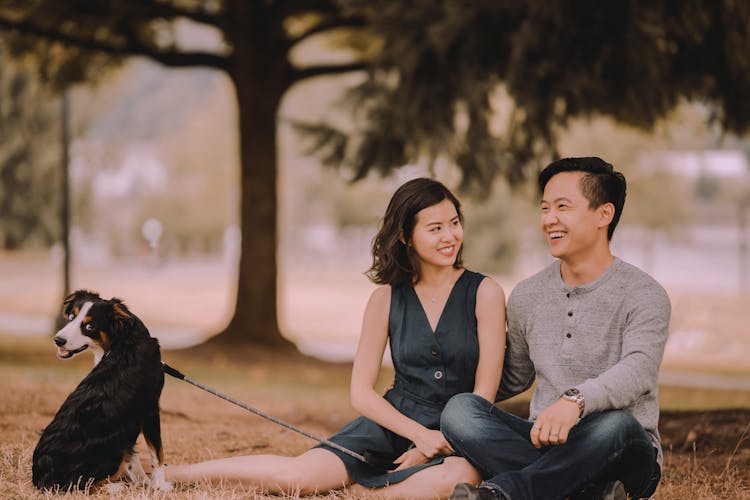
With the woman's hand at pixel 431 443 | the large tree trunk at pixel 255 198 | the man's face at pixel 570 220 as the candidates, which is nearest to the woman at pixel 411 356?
the woman's hand at pixel 431 443

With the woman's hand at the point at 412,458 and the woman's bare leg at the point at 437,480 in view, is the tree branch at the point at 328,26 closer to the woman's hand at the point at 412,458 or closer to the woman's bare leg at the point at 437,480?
the woman's hand at the point at 412,458

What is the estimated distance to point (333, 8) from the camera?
13383mm

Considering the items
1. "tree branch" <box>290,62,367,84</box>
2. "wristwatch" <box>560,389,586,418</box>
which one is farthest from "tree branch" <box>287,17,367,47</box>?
"wristwatch" <box>560,389,586,418</box>

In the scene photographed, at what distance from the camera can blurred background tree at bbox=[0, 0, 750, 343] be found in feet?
28.4

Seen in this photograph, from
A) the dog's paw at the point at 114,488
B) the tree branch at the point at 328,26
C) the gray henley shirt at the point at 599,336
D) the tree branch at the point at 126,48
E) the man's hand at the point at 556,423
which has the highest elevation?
the tree branch at the point at 328,26

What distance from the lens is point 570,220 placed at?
3859 millimetres

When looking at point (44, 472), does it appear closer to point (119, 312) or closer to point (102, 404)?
point (102, 404)

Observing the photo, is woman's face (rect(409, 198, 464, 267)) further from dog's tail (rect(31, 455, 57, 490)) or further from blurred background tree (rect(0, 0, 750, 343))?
blurred background tree (rect(0, 0, 750, 343))

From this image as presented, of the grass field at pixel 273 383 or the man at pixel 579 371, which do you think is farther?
the grass field at pixel 273 383

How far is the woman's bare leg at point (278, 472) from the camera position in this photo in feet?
13.5

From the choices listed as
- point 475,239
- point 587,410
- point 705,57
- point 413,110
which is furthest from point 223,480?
point 475,239

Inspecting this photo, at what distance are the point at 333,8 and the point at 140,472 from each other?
A: 33.7ft

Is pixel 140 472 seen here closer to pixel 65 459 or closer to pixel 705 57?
pixel 65 459

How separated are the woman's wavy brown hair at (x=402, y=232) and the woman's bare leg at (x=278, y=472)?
888 mm
